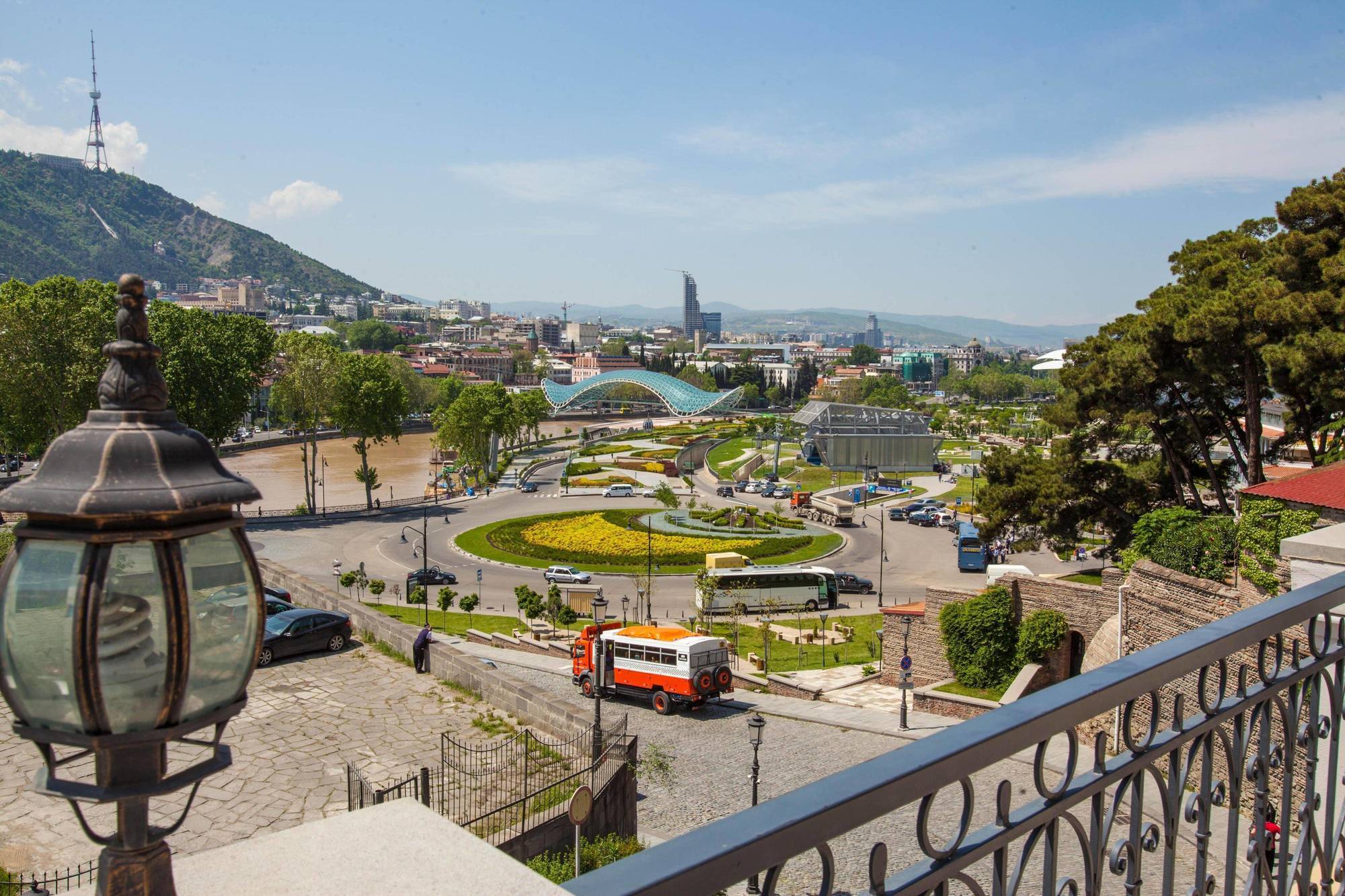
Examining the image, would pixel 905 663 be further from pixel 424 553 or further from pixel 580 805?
pixel 424 553

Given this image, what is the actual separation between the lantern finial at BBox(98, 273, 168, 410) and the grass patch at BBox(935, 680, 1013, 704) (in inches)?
607

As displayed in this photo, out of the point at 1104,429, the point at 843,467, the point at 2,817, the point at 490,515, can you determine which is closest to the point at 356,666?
the point at 2,817

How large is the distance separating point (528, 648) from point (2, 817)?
41.3 ft

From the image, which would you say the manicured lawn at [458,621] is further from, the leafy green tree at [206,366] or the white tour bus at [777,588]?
the leafy green tree at [206,366]

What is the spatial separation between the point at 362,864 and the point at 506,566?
30.4 meters

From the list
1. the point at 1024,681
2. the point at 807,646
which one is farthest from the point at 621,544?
the point at 1024,681

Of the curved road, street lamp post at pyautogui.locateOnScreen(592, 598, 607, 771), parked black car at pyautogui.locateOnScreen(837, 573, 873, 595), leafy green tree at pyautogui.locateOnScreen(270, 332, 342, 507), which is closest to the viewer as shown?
street lamp post at pyautogui.locateOnScreen(592, 598, 607, 771)

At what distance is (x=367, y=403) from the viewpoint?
140 ft

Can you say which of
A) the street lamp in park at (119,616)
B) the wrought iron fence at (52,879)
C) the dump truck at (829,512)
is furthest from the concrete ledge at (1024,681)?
the dump truck at (829,512)

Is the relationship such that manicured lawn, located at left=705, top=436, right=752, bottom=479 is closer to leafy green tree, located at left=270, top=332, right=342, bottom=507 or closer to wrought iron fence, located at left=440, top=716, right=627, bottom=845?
leafy green tree, located at left=270, top=332, right=342, bottom=507

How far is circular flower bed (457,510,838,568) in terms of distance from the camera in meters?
31.3

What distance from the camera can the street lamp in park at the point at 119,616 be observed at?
136 centimetres

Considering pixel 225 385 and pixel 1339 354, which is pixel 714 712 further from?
pixel 225 385

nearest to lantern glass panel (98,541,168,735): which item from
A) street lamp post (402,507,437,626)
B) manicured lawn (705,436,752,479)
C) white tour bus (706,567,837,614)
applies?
street lamp post (402,507,437,626)
